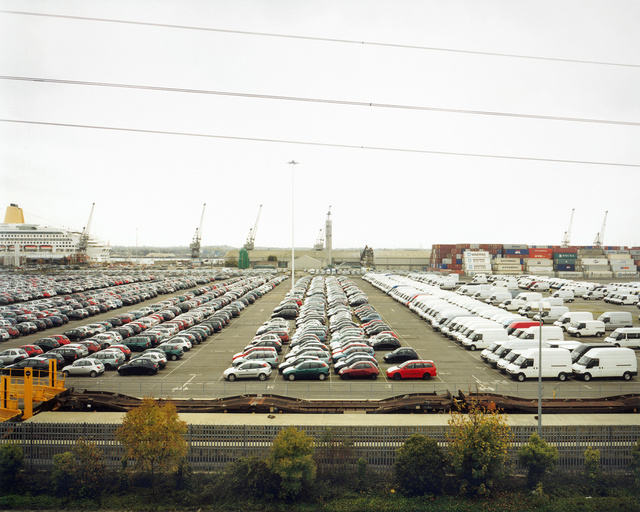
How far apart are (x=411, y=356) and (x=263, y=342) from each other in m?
7.00

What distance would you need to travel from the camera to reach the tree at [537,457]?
8.15m

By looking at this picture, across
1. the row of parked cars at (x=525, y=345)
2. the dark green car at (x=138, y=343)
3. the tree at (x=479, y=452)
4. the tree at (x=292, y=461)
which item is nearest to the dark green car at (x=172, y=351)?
the dark green car at (x=138, y=343)

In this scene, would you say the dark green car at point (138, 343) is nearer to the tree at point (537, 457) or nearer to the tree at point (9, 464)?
the tree at point (9, 464)

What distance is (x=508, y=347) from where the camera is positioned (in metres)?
17.3

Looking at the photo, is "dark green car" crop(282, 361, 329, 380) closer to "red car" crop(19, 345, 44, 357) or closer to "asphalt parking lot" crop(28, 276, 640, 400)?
"asphalt parking lot" crop(28, 276, 640, 400)

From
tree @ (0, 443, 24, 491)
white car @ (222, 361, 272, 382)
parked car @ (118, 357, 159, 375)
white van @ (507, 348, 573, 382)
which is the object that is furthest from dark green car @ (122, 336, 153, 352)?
white van @ (507, 348, 573, 382)

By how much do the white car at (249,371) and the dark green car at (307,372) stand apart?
0.73 meters

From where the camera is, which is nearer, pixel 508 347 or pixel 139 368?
pixel 139 368

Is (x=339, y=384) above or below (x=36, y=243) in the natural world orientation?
below

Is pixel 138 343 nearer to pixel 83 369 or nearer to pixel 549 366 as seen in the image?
pixel 83 369

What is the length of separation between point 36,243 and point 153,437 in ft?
343

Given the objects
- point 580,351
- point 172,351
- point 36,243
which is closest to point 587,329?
point 580,351

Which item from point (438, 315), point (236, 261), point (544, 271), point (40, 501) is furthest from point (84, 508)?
point (236, 261)

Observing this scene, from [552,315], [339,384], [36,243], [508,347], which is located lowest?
[339,384]
